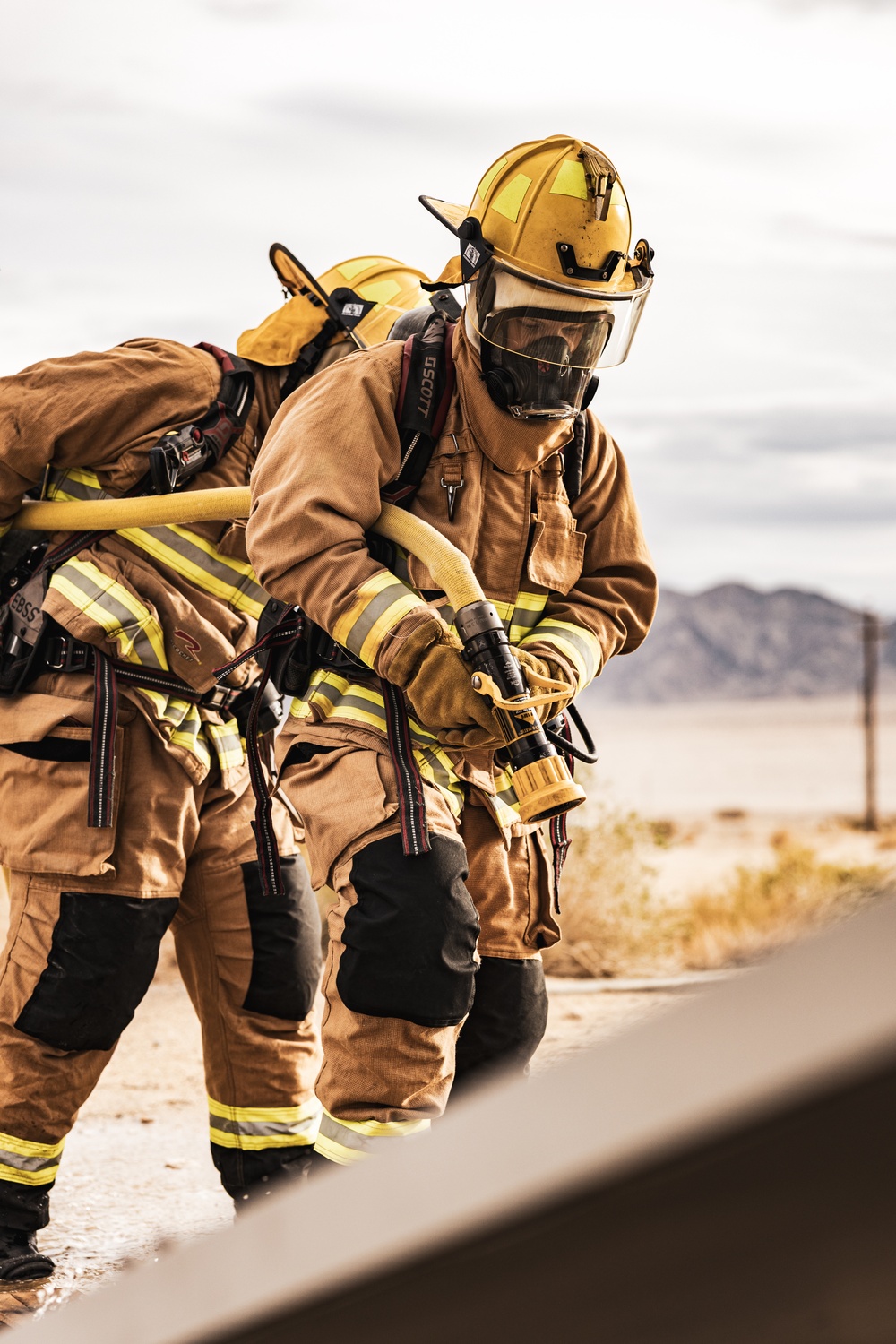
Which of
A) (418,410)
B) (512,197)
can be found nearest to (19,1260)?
(418,410)

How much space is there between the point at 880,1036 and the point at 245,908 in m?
3.14

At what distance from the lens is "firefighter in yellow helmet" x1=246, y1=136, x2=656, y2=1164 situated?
8.20 ft

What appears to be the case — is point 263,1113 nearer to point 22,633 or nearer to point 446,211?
point 22,633

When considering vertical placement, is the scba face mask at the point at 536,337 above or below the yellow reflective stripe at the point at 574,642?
above

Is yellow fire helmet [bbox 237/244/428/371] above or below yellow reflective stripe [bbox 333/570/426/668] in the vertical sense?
above

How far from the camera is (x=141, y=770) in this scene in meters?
3.30

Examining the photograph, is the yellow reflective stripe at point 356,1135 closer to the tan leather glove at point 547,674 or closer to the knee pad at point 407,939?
the knee pad at point 407,939

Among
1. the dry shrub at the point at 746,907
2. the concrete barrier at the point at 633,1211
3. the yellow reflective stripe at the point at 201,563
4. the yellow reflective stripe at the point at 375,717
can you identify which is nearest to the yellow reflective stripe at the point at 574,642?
the yellow reflective stripe at the point at 375,717

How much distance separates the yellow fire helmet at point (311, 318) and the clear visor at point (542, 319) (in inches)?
27.2

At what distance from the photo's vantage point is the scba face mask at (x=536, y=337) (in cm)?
276

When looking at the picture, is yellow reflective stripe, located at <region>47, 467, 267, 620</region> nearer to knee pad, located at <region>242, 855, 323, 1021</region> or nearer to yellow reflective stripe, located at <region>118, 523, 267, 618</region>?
→ yellow reflective stripe, located at <region>118, 523, 267, 618</region>

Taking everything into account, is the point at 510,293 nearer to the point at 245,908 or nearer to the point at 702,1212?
the point at 245,908

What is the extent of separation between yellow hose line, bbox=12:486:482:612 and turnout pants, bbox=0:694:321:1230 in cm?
41

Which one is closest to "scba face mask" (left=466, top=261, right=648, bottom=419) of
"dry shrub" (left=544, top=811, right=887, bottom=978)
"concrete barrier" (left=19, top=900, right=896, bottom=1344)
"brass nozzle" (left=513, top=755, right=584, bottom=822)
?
"brass nozzle" (left=513, top=755, right=584, bottom=822)
